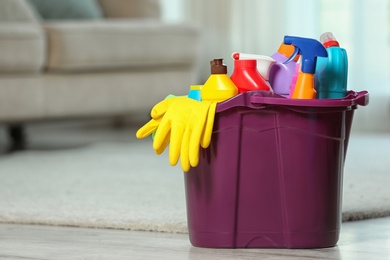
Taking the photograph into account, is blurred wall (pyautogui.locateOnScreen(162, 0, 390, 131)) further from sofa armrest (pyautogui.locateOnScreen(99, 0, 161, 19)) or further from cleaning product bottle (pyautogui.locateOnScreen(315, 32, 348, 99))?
cleaning product bottle (pyautogui.locateOnScreen(315, 32, 348, 99))

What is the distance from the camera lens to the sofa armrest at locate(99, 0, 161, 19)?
3.60 m

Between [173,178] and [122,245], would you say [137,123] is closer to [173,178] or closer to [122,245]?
[173,178]

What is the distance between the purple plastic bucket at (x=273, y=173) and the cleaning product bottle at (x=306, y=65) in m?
0.02

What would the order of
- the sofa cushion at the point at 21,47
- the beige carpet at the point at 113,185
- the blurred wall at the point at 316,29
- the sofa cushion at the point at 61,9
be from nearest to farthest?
1. the beige carpet at the point at 113,185
2. the sofa cushion at the point at 21,47
3. the sofa cushion at the point at 61,9
4. the blurred wall at the point at 316,29

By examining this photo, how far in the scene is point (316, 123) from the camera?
4.17 ft

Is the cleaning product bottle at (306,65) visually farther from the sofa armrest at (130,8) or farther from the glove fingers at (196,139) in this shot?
the sofa armrest at (130,8)

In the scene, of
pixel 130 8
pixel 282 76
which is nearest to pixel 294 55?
pixel 282 76

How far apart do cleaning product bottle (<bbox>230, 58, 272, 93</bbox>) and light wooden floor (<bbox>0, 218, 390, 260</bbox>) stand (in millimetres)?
247

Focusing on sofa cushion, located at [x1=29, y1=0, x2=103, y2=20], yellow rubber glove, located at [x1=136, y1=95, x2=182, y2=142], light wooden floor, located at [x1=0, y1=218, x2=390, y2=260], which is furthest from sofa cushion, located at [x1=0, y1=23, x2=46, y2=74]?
yellow rubber glove, located at [x1=136, y1=95, x2=182, y2=142]

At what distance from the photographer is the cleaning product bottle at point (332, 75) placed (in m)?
1.31

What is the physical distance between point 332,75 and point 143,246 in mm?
405

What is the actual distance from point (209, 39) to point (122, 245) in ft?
8.99

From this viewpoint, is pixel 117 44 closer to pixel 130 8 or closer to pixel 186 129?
pixel 130 8

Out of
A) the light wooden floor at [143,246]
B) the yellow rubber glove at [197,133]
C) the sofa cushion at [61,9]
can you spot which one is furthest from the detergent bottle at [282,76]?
the sofa cushion at [61,9]
